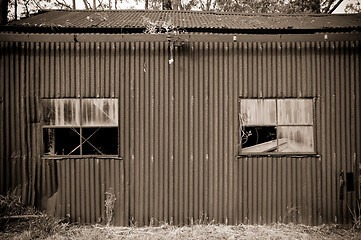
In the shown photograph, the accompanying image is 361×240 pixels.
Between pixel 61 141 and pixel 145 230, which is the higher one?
pixel 61 141

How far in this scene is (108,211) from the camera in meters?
6.00

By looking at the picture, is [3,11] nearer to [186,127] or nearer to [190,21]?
[190,21]

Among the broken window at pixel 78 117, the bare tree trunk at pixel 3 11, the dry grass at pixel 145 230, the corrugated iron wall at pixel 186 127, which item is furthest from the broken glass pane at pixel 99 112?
the bare tree trunk at pixel 3 11

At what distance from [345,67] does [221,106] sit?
3064 mm

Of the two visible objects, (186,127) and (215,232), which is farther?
(186,127)

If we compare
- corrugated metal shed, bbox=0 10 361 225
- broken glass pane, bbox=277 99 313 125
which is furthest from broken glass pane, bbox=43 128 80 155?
broken glass pane, bbox=277 99 313 125

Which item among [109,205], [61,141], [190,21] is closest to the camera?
[109,205]

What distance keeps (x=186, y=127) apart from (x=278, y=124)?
2.15m

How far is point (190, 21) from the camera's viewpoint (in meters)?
7.13

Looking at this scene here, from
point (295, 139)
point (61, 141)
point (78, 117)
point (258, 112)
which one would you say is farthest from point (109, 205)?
point (295, 139)

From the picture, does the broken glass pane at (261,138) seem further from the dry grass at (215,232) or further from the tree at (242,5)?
the tree at (242,5)

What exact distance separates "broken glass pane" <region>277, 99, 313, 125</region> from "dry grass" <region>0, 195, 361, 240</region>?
237 centimetres

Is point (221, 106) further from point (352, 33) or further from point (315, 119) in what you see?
point (352, 33)

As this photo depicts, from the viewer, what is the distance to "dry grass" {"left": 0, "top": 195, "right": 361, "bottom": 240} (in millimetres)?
5477
